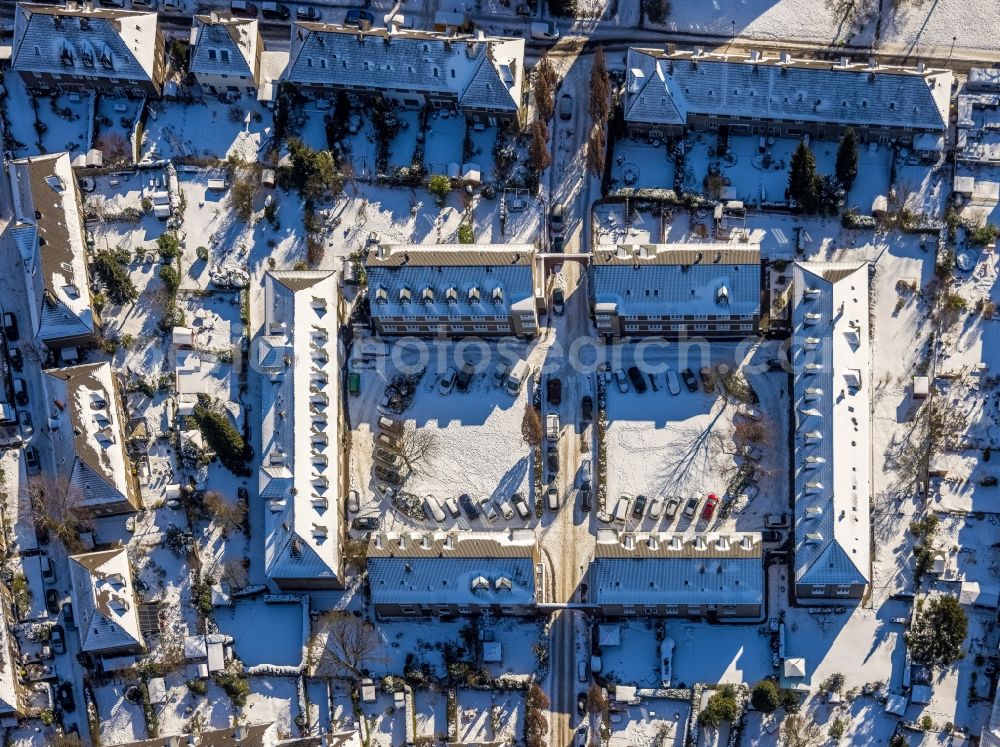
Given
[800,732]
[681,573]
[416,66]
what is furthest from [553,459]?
[416,66]

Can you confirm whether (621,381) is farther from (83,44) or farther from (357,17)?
(83,44)

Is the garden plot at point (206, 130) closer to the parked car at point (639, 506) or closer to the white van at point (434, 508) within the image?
the white van at point (434, 508)

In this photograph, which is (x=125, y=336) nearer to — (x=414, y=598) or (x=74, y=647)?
(x=74, y=647)

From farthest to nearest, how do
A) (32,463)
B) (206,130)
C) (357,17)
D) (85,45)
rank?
(357,17) < (206,130) < (85,45) < (32,463)

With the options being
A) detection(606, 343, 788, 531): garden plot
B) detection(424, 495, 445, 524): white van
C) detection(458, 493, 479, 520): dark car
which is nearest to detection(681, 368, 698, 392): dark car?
detection(606, 343, 788, 531): garden plot

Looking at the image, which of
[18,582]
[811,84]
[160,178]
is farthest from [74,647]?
[811,84]

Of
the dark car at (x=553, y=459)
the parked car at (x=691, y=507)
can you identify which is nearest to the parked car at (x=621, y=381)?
the dark car at (x=553, y=459)
